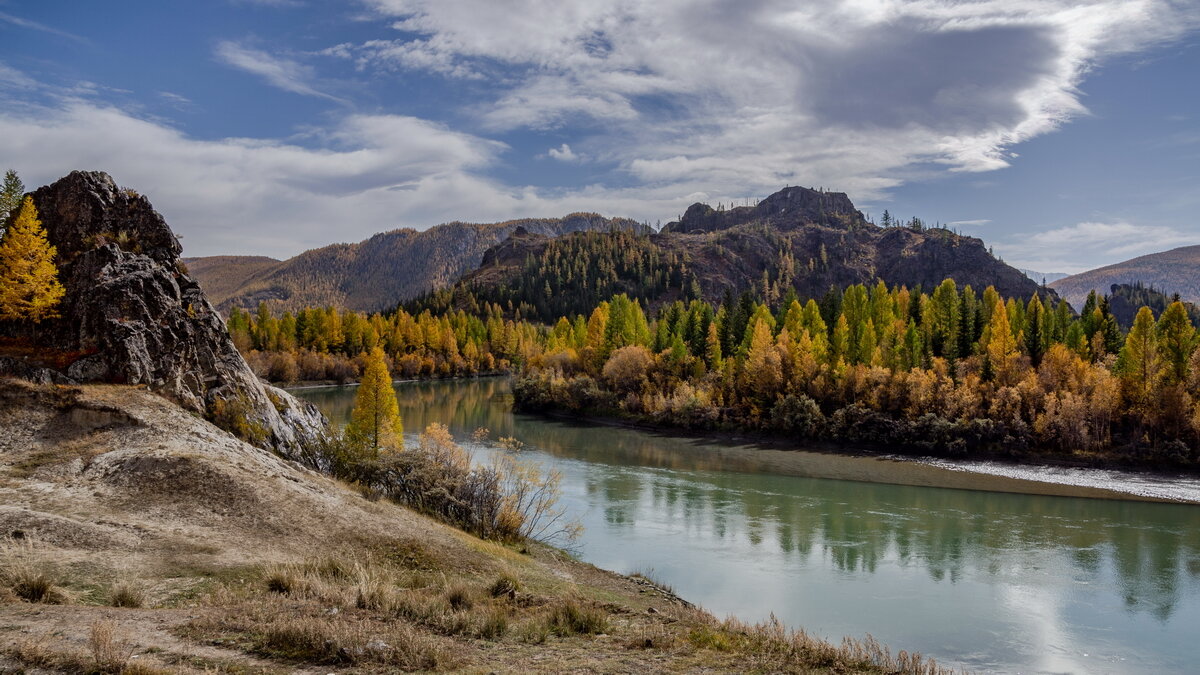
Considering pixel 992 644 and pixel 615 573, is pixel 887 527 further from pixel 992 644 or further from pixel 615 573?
pixel 615 573

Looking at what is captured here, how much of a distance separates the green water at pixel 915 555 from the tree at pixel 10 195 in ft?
107

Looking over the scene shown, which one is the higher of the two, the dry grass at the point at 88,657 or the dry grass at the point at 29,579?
the dry grass at the point at 88,657

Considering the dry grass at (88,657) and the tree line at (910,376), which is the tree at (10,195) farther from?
the tree line at (910,376)

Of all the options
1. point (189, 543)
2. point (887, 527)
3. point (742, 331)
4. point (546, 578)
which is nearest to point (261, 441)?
point (189, 543)

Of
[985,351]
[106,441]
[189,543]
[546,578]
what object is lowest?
[546,578]

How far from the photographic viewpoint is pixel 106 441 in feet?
77.2

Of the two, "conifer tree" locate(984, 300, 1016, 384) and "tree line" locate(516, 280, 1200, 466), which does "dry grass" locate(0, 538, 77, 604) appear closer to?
"tree line" locate(516, 280, 1200, 466)

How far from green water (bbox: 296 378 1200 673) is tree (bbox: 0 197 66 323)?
80.6 feet

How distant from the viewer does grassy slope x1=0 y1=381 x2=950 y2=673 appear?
37.9ft

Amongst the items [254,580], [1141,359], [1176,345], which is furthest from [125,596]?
[1176,345]

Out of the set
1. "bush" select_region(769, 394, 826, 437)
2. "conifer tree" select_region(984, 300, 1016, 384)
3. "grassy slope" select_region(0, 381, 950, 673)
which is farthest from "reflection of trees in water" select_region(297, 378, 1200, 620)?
"conifer tree" select_region(984, 300, 1016, 384)

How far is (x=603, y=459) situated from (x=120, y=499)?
4151 centimetres

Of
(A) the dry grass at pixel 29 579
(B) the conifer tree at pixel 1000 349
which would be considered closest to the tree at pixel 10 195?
(A) the dry grass at pixel 29 579

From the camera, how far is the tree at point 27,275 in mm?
28062
